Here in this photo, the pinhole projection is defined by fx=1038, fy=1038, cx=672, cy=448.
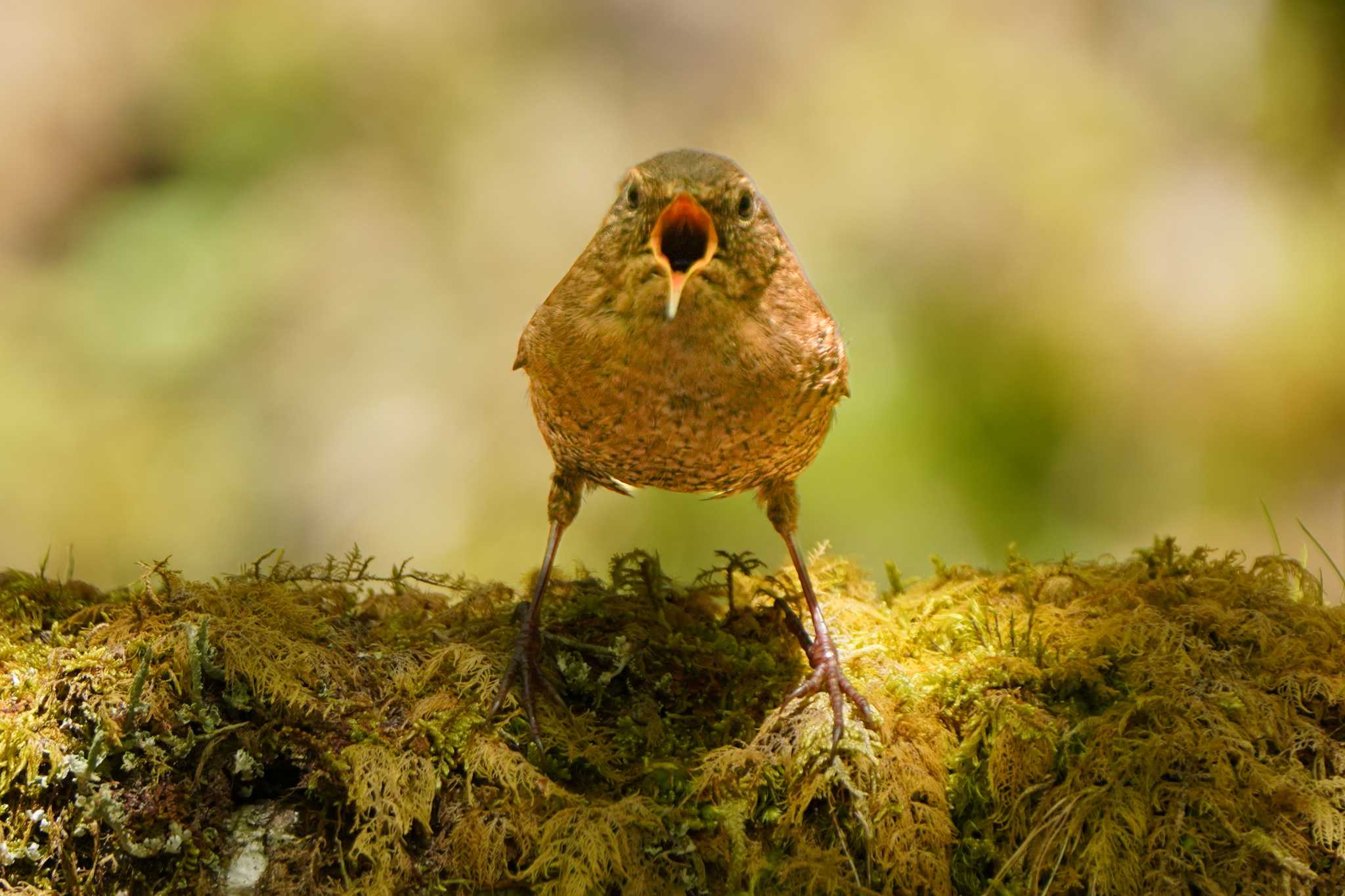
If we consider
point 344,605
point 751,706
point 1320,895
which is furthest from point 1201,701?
point 344,605

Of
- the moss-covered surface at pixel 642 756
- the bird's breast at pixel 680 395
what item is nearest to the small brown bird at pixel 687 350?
the bird's breast at pixel 680 395

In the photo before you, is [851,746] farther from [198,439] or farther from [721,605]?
[198,439]

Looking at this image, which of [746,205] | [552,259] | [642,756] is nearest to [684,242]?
[746,205]

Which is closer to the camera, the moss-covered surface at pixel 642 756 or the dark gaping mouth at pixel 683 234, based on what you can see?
the moss-covered surface at pixel 642 756

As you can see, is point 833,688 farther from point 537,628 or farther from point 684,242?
point 684,242

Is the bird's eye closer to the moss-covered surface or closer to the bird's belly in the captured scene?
the bird's belly

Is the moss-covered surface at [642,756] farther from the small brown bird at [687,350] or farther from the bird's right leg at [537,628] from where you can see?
the small brown bird at [687,350]
